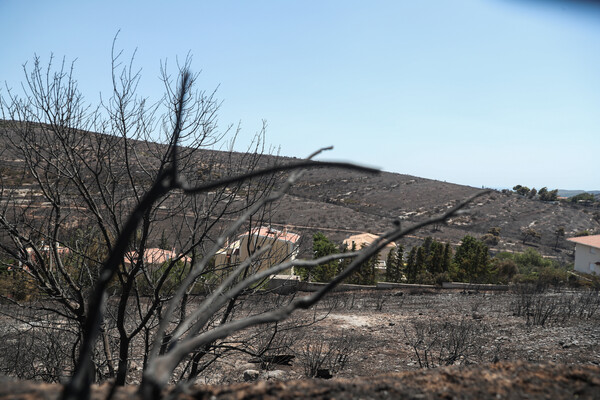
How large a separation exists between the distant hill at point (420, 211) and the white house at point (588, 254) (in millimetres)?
9428

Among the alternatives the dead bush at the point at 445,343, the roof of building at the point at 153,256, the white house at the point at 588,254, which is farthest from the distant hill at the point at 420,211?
the roof of building at the point at 153,256

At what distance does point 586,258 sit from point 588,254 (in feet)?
1.14

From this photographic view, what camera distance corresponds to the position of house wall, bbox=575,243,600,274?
29.5 m

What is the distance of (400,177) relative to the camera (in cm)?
7150

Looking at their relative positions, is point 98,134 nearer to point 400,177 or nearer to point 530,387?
point 530,387

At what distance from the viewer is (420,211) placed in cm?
5053

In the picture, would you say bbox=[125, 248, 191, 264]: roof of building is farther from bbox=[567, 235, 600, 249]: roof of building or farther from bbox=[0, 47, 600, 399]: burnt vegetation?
bbox=[567, 235, 600, 249]: roof of building

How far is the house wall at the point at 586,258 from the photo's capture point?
29508 millimetres

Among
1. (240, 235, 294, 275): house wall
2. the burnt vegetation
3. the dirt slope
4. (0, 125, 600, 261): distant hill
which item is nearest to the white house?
the burnt vegetation

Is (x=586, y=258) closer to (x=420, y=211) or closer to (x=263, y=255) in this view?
(x=420, y=211)

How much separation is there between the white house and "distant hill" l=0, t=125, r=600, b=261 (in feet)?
30.9

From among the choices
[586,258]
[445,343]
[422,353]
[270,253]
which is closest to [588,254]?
[586,258]

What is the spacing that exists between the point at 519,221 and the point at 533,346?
49.0 m

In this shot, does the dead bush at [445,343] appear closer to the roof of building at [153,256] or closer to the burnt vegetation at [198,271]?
the burnt vegetation at [198,271]
